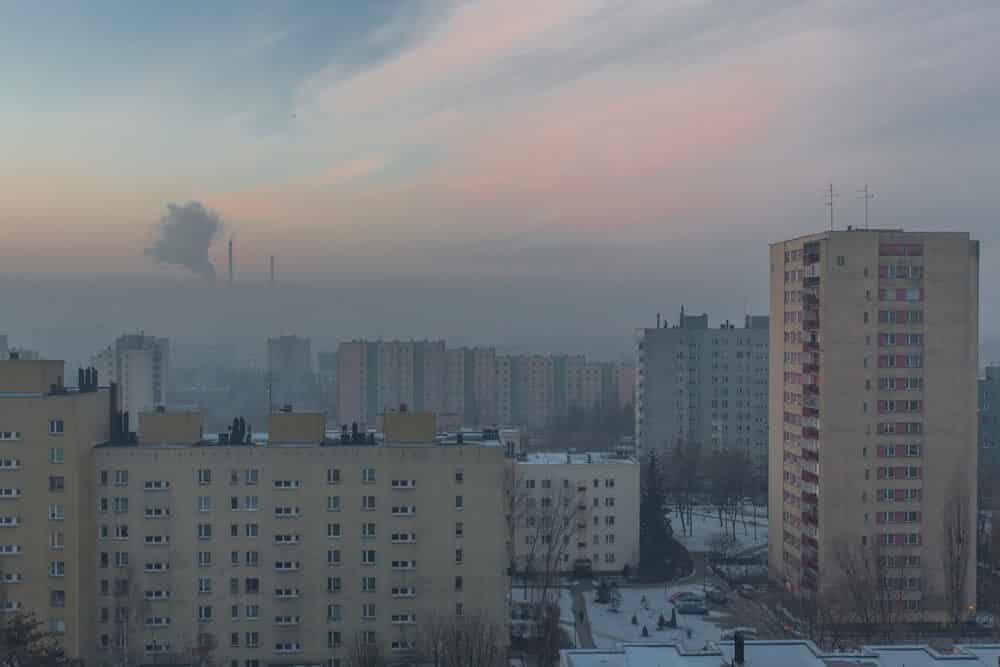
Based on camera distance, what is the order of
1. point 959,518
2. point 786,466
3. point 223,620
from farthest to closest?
point 786,466 < point 959,518 < point 223,620

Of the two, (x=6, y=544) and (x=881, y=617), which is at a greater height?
(x=6, y=544)

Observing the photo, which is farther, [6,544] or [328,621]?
[328,621]

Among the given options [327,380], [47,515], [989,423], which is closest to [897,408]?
[47,515]

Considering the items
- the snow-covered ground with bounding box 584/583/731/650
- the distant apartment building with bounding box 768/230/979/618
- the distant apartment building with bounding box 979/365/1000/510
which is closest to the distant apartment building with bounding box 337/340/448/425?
the distant apartment building with bounding box 979/365/1000/510

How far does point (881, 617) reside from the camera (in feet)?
62.0

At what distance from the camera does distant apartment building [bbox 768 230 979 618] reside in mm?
20625

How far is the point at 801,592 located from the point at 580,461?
25.1 ft

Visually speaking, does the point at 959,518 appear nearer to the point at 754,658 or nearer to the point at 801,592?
the point at 801,592

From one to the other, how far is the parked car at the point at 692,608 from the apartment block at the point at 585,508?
13.0 feet

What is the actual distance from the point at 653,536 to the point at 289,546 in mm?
12945

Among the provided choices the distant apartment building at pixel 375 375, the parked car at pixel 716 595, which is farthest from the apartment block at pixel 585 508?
the distant apartment building at pixel 375 375

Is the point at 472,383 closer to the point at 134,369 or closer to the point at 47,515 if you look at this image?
the point at 134,369

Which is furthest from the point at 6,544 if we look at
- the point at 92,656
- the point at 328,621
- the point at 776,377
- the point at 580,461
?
the point at 776,377

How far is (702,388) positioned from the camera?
42.2 m
